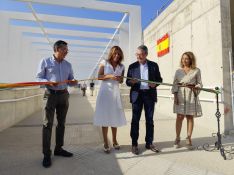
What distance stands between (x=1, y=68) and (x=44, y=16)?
3.96 m

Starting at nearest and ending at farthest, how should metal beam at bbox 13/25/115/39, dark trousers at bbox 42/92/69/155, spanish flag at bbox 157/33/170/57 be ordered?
1. dark trousers at bbox 42/92/69/155
2. spanish flag at bbox 157/33/170/57
3. metal beam at bbox 13/25/115/39

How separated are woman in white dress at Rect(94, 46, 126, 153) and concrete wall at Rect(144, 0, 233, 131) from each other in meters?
2.49

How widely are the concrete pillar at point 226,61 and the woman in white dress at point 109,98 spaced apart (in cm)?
249

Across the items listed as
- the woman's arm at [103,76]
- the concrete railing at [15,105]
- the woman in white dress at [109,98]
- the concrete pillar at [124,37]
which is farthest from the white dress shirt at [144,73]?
the concrete pillar at [124,37]

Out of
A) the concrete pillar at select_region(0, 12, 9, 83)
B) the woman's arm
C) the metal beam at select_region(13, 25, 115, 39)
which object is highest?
the metal beam at select_region(13, 25, 115, 39)

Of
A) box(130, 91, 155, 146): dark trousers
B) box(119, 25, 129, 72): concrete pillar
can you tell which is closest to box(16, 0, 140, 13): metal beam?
box(119, 25, 129, 72): concrete pillar

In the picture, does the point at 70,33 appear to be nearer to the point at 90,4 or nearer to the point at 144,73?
the point at 90,4

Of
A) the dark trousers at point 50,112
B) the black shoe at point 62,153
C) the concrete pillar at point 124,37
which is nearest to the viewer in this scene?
the dark trousers at point 50,112

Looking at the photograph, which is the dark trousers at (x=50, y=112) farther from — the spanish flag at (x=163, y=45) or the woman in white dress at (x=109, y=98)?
the spanish flag at (x=163, y=45)

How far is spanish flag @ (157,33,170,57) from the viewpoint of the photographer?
7.68 metres

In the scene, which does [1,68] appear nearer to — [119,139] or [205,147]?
[119,139]

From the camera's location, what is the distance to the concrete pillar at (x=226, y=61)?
4.68 metres

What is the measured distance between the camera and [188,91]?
3715mm

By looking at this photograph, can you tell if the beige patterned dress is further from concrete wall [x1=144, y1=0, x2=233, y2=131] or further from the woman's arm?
concrete wall [x1=144, y1=0, x2=233, y2=131]
